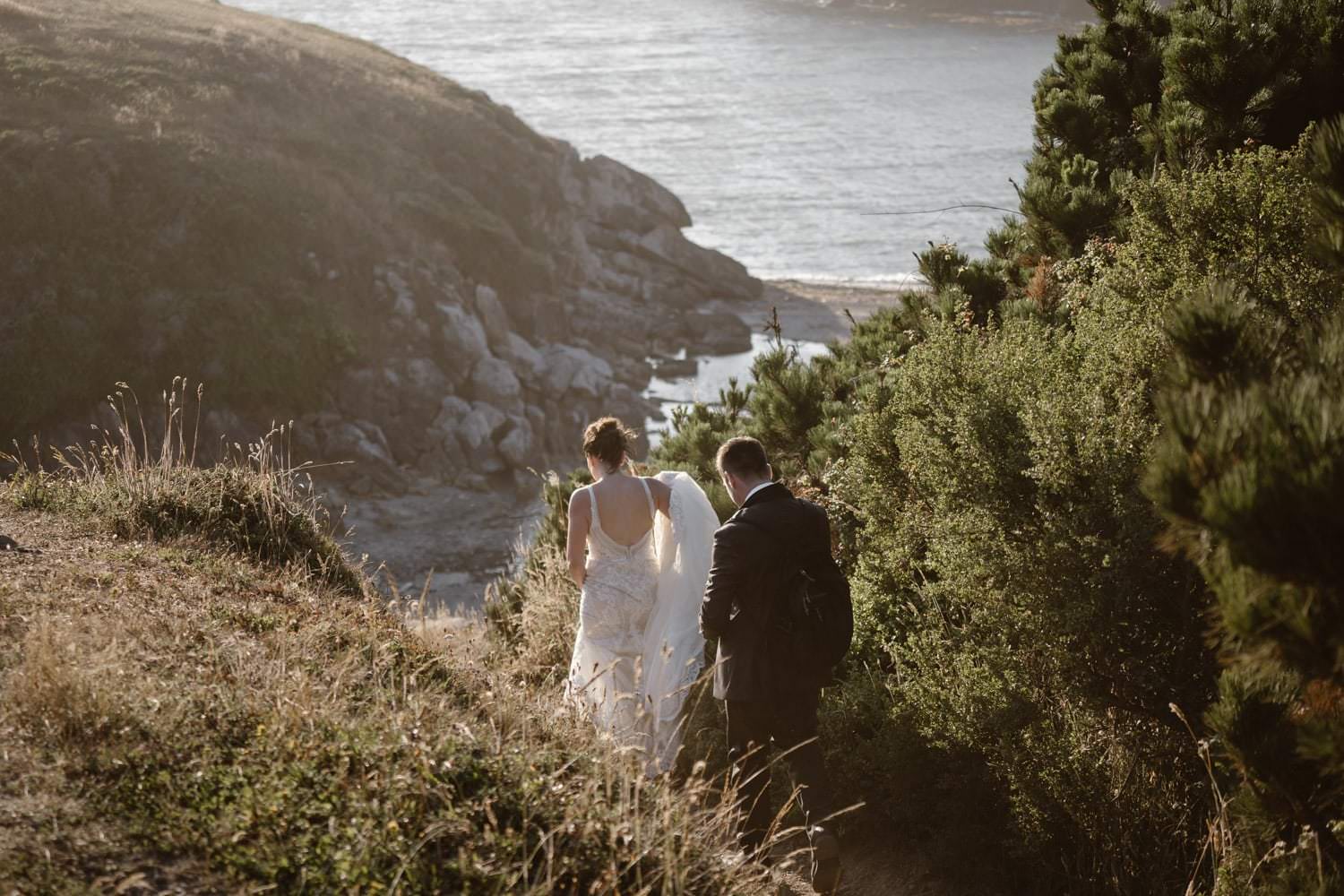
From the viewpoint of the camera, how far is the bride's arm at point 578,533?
684 cm

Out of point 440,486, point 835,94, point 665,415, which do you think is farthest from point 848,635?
point 835,94

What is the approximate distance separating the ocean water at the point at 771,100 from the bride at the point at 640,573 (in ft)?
148

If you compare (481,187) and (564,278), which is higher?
(481,187)

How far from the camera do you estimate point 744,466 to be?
Answer: 225 inches

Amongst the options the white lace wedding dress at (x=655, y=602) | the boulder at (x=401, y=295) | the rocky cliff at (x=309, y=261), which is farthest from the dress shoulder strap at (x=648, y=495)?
the boulder at (x=401, y=295)

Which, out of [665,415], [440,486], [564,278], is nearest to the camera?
[440,486]

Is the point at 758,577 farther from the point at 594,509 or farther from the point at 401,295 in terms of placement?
the point at 401,295

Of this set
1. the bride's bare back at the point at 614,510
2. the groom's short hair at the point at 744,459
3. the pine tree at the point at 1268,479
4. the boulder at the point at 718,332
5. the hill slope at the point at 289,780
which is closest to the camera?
the pine tree at the point at 1268,479

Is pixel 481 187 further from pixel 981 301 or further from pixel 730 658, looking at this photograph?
pixel 730 658

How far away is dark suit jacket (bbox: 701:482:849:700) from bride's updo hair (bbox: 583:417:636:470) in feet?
4.64

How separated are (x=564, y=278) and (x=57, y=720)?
1757 inches

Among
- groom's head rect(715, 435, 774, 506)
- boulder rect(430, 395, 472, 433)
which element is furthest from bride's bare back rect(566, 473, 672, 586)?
boulder rect(430, 395, 472, 433)

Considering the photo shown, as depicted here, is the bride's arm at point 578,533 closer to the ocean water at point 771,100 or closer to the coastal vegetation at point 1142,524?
the coastal vegetation at point 1142,524

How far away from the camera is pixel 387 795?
405cm
